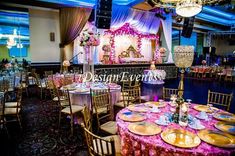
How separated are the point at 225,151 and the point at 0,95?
368cm

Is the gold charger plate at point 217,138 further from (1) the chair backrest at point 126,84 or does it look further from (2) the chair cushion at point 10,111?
(2) the chair cushion at point 10,111

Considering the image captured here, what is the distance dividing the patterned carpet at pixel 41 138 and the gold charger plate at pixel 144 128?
1.28m

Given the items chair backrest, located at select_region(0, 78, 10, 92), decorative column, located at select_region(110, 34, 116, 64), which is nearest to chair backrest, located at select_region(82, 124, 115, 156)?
chair backrest, located at select_region(0, 78, 10, 92)

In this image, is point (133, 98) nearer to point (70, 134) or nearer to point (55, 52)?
point (70, 134)

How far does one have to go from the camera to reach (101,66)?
6973 mm

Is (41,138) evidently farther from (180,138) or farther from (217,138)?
(217,138)

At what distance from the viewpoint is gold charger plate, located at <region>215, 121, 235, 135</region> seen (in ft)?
5.65

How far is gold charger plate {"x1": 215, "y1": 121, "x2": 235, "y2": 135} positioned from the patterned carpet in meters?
1.92

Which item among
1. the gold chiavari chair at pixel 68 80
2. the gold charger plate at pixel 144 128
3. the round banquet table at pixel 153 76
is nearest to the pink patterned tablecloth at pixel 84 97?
the gold chiavari chair at pixel 68 80

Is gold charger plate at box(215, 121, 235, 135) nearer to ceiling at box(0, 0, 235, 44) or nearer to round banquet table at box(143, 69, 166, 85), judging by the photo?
round banquet table at box(143, 69, 166, 85)

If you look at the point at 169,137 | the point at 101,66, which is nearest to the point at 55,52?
the point at 101,66

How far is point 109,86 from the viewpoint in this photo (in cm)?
397

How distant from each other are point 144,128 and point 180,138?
1.18 ft

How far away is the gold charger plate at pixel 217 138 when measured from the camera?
4.74 ft
